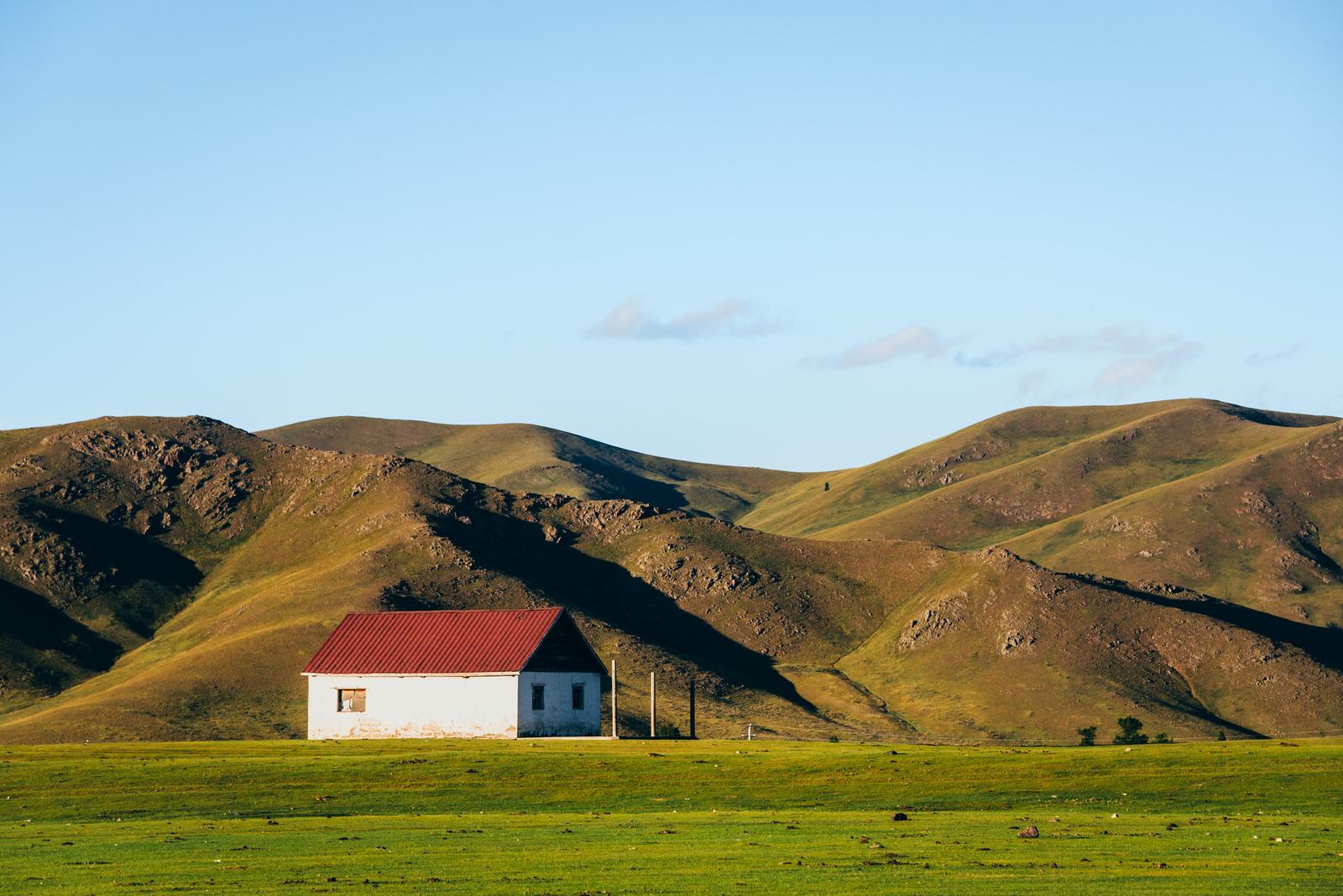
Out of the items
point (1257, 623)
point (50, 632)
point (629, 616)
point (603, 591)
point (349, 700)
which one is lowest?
point (349, 700)

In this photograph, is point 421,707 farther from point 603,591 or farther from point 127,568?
point 127,568

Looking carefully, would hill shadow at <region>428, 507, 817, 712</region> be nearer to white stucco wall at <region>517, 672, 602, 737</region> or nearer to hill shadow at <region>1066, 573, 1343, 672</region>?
hill shadow at <region>1066, 573, 1343, 672</region>

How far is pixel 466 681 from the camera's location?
306 ft

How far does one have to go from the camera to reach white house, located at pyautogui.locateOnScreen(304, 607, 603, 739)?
303ft

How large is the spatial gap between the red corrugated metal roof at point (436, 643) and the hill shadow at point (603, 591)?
6121 cm

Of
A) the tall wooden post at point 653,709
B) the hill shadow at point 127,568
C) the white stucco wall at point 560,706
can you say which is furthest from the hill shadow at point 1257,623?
the hill shadow at point 127,568

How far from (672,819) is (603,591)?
13997 cm

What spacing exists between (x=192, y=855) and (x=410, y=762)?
2284 centimetres

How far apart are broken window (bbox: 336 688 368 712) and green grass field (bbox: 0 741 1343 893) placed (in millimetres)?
27340

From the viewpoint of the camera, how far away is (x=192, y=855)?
111 ft

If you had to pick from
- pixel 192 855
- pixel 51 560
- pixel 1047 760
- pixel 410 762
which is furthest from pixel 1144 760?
pixel 51 560

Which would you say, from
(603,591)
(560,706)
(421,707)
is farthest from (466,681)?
(603,591)

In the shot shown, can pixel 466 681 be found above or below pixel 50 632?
below

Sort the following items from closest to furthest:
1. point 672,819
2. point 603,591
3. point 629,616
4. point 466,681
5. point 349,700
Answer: point 672,819, point 466,681, point 349,700, point 629,616, point 603,591
